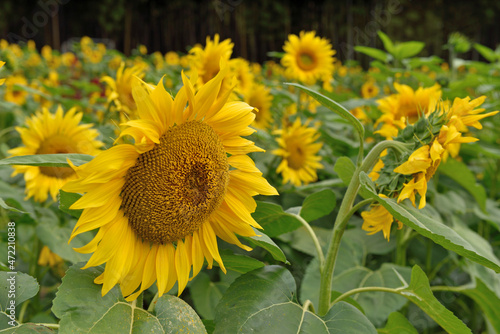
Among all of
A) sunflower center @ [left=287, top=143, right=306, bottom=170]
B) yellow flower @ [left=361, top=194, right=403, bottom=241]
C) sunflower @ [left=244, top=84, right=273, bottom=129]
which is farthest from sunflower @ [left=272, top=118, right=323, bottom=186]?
yellow flower @ [left=361, top=194, right=403, bottom=241]

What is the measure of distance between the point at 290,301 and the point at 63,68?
434 centimetres

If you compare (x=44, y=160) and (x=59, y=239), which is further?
(x=59, y=239)

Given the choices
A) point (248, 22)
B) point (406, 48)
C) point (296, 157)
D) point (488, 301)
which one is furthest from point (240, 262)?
point (248, 22)

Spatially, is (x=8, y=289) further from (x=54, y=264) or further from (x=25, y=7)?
(x=25, y=7)

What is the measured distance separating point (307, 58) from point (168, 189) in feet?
6.18

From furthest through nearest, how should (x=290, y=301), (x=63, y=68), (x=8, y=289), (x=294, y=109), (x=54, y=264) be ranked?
(x=63, y=68) → (x=294, y=109) → (x=54, y=264) → (x=290, y=301) → (x=8, y=289)

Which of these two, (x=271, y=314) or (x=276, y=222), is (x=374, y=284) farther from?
(x=271, y=314)

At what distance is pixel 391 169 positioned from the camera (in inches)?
28.0

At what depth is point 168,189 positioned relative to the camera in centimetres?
58

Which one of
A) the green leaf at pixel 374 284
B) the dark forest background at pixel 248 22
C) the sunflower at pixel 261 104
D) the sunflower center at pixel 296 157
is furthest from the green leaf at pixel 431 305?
the dark forest background at pixel 248 22

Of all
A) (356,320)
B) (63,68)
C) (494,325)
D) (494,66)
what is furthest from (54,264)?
(63,68)

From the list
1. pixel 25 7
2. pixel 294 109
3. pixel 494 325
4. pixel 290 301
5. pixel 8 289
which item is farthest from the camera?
pixel 25 7

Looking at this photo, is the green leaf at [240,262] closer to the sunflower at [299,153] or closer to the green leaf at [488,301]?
the green leaf at [488,301]

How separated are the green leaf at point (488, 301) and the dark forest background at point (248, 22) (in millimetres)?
7869
